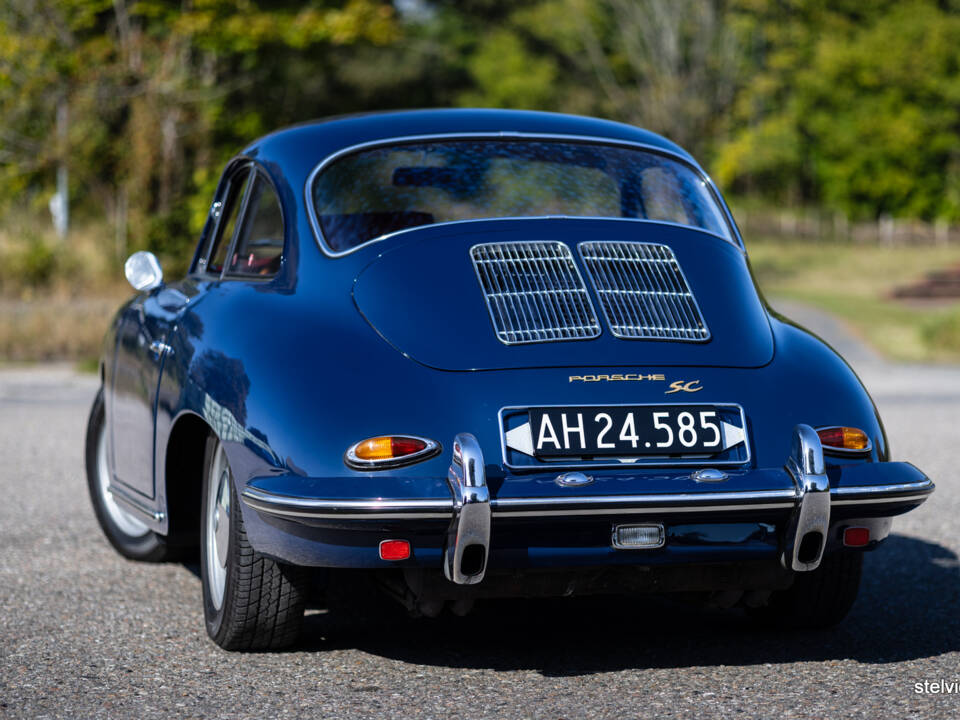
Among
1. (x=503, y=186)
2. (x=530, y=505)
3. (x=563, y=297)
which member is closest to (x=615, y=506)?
(x=530, y=505)

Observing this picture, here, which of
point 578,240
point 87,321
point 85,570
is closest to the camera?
point 578,240

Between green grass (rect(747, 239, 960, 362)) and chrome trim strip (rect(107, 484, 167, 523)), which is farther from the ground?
chrome trim strip (rect(107, 484, 167, 523))

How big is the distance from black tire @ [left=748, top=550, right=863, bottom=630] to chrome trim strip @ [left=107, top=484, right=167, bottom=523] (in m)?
2.05

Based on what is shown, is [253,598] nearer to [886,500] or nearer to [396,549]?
[396,549]

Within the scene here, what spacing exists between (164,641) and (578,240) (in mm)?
1806

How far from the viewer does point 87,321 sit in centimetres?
1588

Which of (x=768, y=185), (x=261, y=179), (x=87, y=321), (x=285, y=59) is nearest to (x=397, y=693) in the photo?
(x=261, y=179)

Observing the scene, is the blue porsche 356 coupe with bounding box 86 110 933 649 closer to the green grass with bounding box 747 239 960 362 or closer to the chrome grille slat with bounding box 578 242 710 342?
the chrome grille slat with bounding box 578 242 710 342

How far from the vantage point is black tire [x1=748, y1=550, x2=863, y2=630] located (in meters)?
4.59

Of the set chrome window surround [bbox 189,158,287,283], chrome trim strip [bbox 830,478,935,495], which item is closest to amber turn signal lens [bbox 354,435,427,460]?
chrome window surround [bbox 189,158,287,283]

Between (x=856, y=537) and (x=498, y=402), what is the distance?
1.10m

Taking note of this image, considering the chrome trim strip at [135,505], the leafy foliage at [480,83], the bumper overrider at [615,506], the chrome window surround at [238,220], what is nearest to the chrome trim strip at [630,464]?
the bumper overrider at [615,506]

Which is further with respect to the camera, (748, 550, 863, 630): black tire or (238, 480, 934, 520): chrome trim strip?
(748, 550, 863, 630): black tire

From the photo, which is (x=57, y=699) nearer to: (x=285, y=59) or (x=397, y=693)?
(x=397, y=693)
